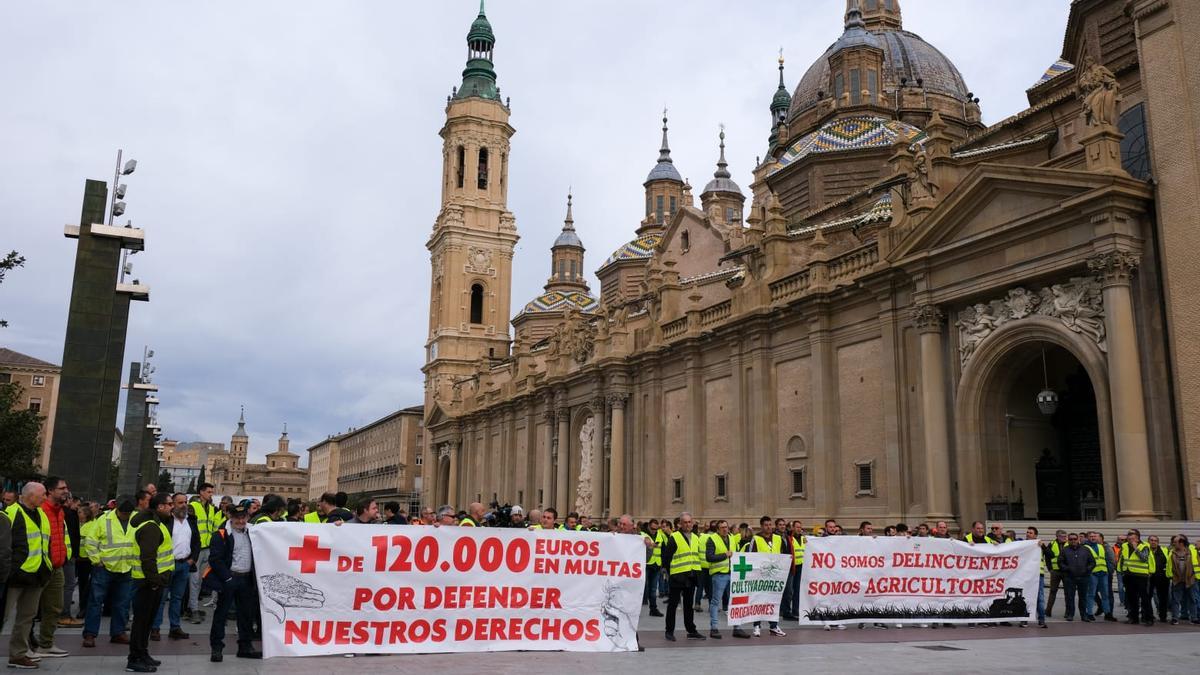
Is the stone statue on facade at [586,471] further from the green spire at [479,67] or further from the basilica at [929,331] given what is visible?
the green spire at [479,67]

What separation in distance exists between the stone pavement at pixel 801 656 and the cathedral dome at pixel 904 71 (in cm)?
4171

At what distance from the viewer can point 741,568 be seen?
14688 millimetres

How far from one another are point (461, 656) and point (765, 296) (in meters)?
22.9

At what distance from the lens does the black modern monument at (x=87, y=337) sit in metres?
21.4

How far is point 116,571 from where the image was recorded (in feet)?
39.3

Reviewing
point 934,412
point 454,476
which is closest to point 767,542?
point 934,412

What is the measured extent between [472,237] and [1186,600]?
70.2m

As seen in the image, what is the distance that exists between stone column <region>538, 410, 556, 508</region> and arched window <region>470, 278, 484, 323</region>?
34.8 meters

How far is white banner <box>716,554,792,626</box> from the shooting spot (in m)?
14.4

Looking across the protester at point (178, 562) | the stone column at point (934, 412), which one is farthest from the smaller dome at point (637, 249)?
the protester at point (178, 562)

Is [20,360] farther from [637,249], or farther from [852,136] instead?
[852,136]

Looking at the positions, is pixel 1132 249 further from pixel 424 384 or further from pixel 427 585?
pixel 424 384

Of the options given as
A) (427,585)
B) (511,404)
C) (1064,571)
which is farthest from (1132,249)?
(511,404)

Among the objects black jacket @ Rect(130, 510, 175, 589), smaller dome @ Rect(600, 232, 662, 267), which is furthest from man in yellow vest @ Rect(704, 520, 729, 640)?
smaller dome @ Rect(600, 232, 662, 267)
